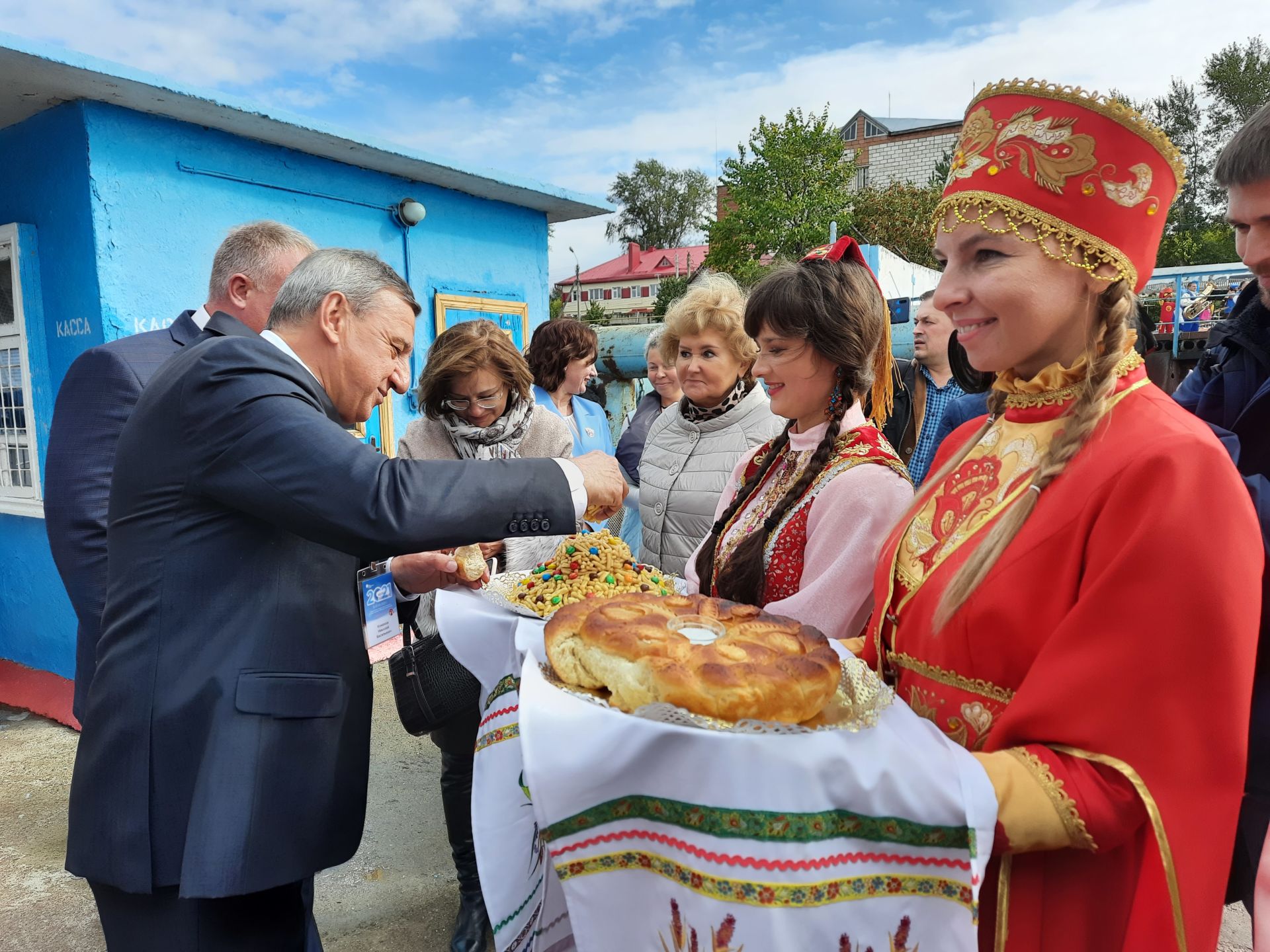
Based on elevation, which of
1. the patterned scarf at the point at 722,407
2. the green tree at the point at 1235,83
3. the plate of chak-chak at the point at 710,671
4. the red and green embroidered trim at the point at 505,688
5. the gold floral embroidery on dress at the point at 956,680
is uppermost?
the green tree at the point at 1235,83

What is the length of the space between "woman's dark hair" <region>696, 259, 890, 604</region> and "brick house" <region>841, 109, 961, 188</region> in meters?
52.1

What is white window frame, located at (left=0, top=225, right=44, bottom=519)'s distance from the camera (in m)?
5.01

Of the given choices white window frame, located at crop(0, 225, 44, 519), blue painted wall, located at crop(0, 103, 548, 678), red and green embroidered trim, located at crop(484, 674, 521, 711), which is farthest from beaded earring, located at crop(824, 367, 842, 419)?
white window frame, located at crop(0, 225, 44, 519)

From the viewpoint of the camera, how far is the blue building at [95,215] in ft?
15.4

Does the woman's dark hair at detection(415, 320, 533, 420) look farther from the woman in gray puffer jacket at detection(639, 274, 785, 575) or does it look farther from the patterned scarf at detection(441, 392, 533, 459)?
the woman in gray puffer jacket at detection(639, 274, 785, 575)

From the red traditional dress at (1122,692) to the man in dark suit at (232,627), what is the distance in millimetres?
1041

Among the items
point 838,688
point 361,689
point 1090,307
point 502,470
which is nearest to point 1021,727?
point 838,688

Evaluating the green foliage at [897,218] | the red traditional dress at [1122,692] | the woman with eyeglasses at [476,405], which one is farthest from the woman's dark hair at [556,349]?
the green foliage at [897,218]

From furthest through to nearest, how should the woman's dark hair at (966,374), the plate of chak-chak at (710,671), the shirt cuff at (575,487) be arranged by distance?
1. the shirt cuff at (575,487)
2. the woman's dark hair at (966,374)
3. the plate of chak-chak at (710,671)

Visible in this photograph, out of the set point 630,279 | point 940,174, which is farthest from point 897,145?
point 630,279

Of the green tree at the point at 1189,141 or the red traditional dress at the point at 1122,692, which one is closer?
the red traditional dress at the point at 1122,692

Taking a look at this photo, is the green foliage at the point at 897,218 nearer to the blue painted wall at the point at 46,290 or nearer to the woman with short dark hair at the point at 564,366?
the woman with short dark hair at the point at 564,366

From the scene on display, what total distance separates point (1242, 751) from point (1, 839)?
16.6ft

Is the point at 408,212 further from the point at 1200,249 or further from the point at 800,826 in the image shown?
the point at 1200,249
